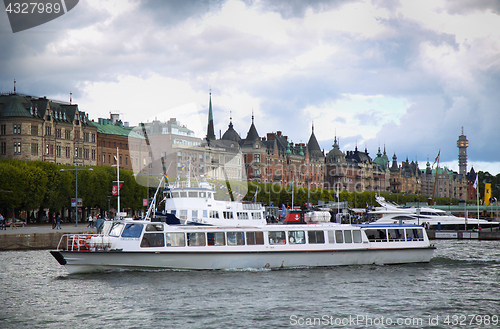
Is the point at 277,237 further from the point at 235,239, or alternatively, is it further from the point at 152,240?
the point at 152,240

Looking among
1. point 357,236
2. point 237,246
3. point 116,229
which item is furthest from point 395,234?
point 116,229

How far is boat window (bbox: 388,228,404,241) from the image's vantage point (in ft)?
139

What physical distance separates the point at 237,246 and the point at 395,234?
38.1 feet

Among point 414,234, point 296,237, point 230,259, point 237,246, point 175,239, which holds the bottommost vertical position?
point 230,259

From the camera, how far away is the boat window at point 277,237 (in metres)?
39.7

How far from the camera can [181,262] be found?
123ft

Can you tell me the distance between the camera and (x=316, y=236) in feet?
133

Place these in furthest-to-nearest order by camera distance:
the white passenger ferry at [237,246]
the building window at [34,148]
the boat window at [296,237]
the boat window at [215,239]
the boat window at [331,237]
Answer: the building window at [34,148] < the boat window at [331,237] < the boat window at [296,237] < the boat window at [215,239] < the white passenger ferry at [237,246]

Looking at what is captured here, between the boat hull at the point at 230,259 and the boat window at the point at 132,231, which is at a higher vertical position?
the boat window at the point at 132,231

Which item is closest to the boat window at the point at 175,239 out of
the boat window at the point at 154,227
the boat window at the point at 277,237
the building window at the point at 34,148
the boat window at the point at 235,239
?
the boat window at the point at 154,227

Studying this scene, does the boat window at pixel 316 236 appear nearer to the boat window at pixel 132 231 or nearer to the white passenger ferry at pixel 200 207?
the white passenger ferry at pixel 200 207

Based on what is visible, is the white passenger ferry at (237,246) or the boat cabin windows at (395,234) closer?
the white passenger ferry at (237,246)

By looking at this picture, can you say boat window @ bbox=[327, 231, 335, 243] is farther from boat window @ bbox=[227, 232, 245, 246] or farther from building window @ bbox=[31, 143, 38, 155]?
building window @ bbox=[31, 143, 38, 155]

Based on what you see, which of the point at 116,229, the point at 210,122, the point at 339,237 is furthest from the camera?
the point at 210,122
